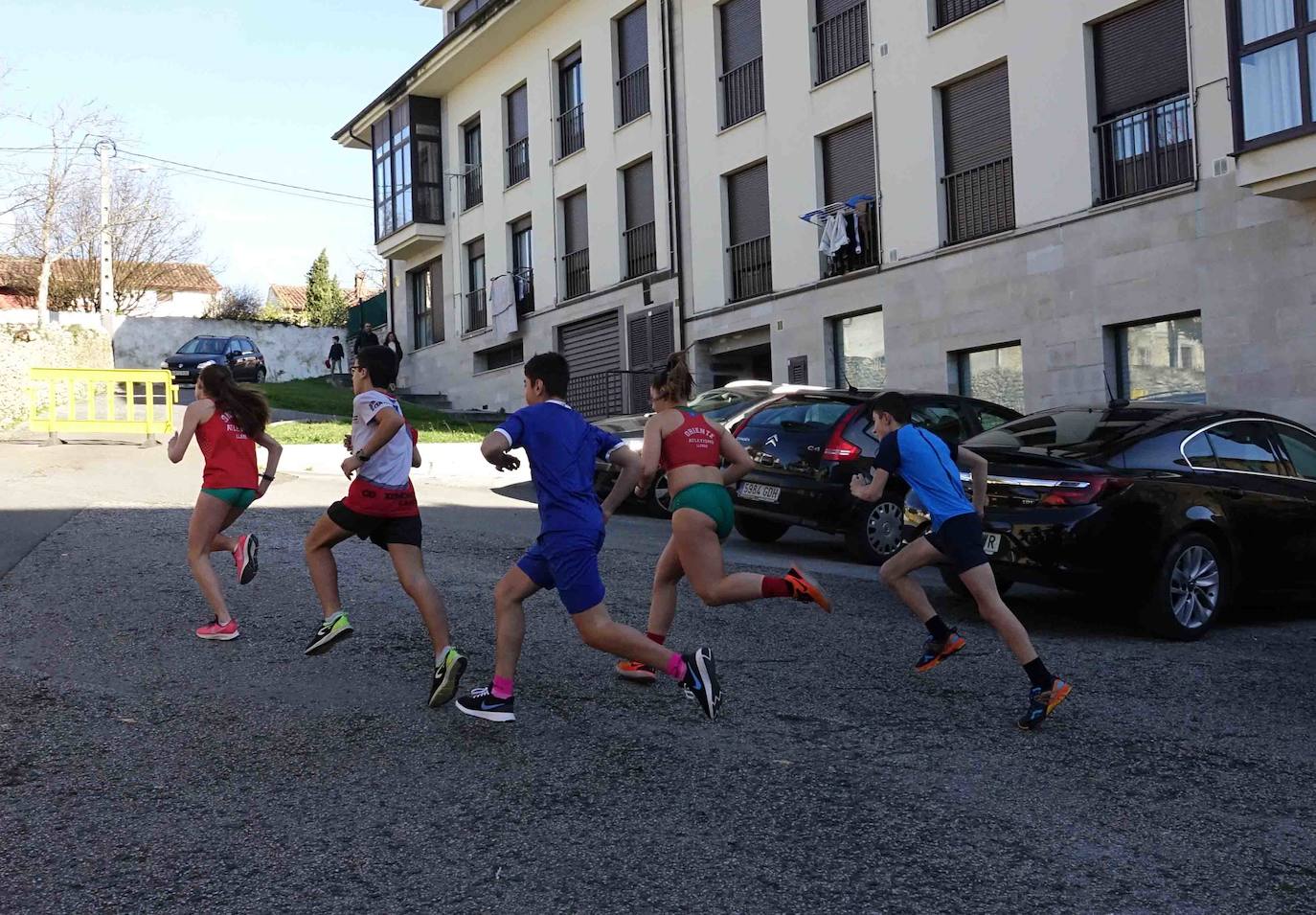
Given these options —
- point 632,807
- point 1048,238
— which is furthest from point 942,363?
point 632,807

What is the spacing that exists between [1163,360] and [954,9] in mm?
6355

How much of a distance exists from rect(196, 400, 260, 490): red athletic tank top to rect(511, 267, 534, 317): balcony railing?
2324 centimetres

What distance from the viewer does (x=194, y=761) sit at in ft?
16.2

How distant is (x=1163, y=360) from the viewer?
16234 mm

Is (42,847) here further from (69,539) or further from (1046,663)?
(69,539)

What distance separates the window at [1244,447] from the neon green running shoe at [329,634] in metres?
5.58

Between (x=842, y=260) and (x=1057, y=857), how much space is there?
17597 millimetres

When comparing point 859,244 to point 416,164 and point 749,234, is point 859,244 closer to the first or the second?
point 749,234

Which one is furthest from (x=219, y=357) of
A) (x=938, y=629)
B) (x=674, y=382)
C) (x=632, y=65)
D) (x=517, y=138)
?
(x=938, y=629)

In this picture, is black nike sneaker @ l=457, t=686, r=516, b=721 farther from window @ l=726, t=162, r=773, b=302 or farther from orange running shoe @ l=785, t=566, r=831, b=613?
window @ l=726, t=162, r=773, b=302

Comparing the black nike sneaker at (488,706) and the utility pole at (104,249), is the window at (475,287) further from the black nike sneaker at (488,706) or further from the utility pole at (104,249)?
the black nike sneaker at (488,706)

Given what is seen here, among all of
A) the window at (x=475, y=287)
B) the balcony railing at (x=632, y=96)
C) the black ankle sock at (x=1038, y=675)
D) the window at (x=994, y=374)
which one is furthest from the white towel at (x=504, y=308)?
the black ankle sock at (x=1038, y=675)

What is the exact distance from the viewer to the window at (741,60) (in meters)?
22.9

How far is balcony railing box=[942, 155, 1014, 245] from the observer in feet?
59.6
